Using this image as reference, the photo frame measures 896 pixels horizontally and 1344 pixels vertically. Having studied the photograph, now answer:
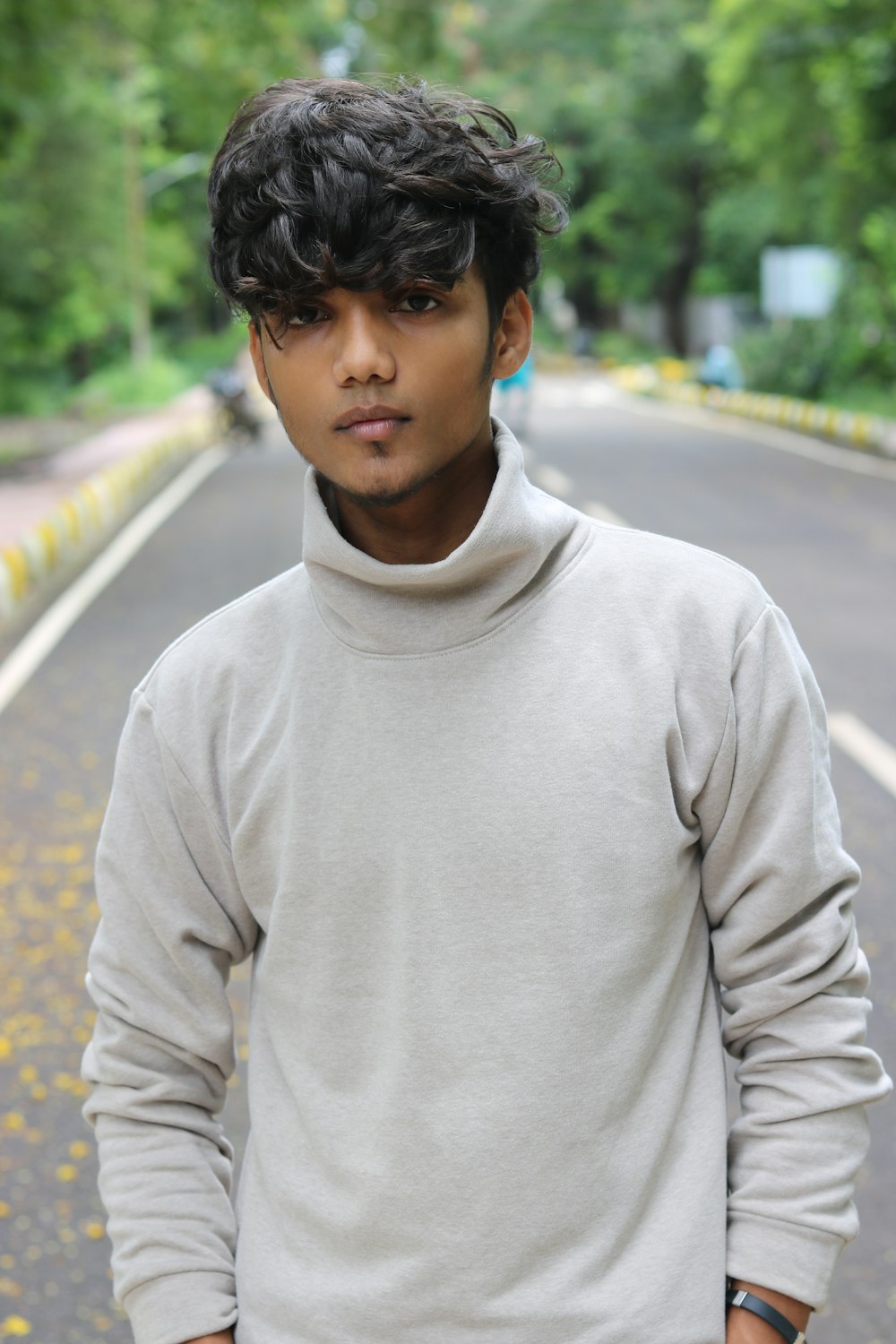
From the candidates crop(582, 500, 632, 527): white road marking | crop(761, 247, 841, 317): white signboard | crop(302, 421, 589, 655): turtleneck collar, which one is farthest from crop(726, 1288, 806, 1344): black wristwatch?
crop(761, 247, 841, 317): white signboard

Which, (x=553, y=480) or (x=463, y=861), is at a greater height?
(x=463, y=861)

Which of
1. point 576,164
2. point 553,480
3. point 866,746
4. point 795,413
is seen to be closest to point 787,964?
point 866,746

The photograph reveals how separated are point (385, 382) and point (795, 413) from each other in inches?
985

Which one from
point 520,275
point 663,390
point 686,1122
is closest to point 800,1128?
point 686,1122

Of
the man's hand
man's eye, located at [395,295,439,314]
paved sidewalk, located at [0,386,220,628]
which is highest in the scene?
man's eye, located at [395,295,439,314]

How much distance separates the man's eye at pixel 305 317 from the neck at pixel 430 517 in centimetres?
16

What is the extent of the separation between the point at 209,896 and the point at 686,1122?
1.66 ft

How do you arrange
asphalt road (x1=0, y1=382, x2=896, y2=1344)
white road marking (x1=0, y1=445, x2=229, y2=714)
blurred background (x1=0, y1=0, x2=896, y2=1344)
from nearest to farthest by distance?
asphalt road (x1=0, y1=382, x2=896, y2=1344) < blurred background (x1=0, y1=0, x2=896, y2=1344) < white road marking (x1=0, y1=445, x2=229, y2=714)

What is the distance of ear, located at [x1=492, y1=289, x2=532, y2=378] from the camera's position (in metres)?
1.69

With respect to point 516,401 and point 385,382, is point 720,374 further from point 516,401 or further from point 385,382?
point 385,382

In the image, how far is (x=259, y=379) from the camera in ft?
5.53

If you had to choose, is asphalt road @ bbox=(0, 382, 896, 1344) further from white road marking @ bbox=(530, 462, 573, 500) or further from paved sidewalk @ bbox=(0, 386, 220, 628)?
paved sidewalk @ bbox=(0, 386, 220, 628)

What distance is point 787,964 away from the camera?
1644 millimetres

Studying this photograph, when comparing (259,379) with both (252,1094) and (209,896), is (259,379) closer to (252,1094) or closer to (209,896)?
(209,896)
